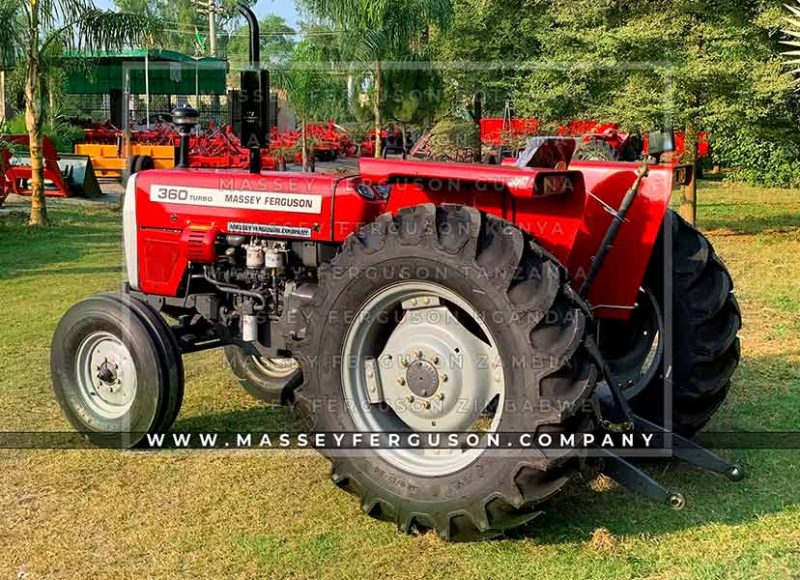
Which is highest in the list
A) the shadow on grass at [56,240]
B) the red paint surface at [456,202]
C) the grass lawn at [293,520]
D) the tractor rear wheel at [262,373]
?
the red paint surface at [456,202]

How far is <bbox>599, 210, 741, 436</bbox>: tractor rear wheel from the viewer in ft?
15.0

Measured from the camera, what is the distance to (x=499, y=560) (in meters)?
3.61

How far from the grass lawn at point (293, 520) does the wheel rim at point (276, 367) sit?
21 cm

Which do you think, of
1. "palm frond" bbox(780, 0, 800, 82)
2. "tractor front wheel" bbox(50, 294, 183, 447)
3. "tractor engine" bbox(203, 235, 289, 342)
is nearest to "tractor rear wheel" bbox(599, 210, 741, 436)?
"tractor engine" bbox(203, 235, 289, 342)

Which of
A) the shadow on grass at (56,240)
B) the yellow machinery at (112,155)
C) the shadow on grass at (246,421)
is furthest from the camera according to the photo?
the yellow machinery at (112,155)

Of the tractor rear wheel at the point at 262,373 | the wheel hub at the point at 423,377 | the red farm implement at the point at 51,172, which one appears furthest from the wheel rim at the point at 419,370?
the red farm implement at the point at 51,172

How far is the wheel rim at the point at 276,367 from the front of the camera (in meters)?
A: 5.82

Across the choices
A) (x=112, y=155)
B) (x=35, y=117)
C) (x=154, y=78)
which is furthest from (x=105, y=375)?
(x=154, y=78)

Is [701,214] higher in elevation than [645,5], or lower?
lower

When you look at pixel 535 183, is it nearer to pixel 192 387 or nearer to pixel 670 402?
pixel 670 402

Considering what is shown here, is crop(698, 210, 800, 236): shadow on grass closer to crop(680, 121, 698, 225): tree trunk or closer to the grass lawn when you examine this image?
crop(680, 121, 698, 225): tree trunk

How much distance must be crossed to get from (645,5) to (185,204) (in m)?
10.1

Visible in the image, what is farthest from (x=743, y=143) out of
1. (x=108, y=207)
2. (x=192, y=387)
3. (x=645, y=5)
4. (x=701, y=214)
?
(x=192, y=387)

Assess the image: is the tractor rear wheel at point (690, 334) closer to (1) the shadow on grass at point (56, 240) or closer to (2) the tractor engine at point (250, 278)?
(2) the tractor engine at point (250, 278)
